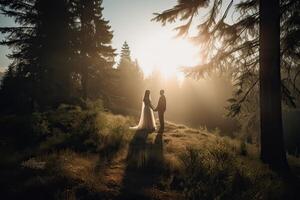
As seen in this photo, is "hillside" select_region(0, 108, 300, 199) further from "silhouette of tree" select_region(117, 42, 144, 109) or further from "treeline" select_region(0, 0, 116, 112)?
"silhouette of tree" select_region(117, 42, 144, 109)

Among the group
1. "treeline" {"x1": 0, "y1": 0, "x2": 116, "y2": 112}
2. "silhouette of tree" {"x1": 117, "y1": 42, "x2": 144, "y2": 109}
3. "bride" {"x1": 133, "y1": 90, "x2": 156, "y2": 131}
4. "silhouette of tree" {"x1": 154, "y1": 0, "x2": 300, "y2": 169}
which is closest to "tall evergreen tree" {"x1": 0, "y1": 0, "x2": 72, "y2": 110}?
"treeline" {"x1": 0, "y1": 0, "x2": 116, "y2": 112}

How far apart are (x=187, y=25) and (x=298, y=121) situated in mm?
43322

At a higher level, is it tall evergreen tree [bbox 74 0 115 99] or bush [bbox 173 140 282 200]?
tall evergreen tree [bbox 74 0 115 99]

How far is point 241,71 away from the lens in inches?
386

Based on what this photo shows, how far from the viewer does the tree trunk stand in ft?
24.7

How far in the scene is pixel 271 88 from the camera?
7547mm

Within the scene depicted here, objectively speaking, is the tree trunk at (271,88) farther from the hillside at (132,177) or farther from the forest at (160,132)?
the hillside at (132,177)

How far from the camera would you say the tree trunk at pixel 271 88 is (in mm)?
7543

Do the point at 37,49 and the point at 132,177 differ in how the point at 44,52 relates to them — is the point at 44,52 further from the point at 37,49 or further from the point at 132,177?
the point at 132,177

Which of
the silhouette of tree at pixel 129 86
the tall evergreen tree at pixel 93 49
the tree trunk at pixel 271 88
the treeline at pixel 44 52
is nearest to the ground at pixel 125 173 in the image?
the tree trunk at pixel 271 88

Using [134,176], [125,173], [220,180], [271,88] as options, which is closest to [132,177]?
[134,176]

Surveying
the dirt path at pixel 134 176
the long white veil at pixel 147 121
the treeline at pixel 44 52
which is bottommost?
the dirt path at pixel 134 176

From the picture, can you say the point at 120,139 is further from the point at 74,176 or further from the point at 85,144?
the point at 74,176

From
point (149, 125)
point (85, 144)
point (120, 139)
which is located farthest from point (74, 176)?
point (149, 125)
